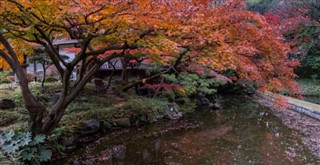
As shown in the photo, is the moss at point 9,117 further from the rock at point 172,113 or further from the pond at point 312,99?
the pond at point 312,99

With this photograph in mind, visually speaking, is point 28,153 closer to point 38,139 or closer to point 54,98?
point 38,139

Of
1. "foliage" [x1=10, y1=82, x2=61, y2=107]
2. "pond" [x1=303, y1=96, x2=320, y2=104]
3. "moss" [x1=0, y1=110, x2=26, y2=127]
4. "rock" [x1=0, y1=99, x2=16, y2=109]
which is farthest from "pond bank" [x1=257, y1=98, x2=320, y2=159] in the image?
"rock" [x1=0, y1=99, x2=16, y2=109]

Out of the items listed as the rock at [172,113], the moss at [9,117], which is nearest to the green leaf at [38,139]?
the moss at [9,117]

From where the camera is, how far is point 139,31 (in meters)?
5.55

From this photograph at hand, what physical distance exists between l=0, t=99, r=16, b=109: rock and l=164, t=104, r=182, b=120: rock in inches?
228

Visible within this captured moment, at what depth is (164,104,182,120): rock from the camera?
11.0 meters

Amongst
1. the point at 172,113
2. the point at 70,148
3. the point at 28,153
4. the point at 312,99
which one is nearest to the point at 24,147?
the point at 28,153

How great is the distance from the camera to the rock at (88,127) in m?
7.91

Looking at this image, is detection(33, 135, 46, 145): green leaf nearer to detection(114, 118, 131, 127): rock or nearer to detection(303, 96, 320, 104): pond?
detection(114, 118, 131, 127): rock

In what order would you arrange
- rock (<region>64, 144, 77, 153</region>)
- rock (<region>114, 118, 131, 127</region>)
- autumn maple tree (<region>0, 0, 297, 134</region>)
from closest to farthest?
autumn maple tree (<region>0, 0, 297, 134</region>), rock (<region>64, 144, 77, 153</region>), rock (<region>114, 118, 131, 127</region>)

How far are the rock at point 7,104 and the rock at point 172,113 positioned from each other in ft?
19.0

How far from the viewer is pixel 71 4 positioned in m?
4.25

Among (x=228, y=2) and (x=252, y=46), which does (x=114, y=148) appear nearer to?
(x=252, y=46)

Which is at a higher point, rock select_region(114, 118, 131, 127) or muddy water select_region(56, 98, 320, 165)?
rock select_region(114, 118, 131, 127)
